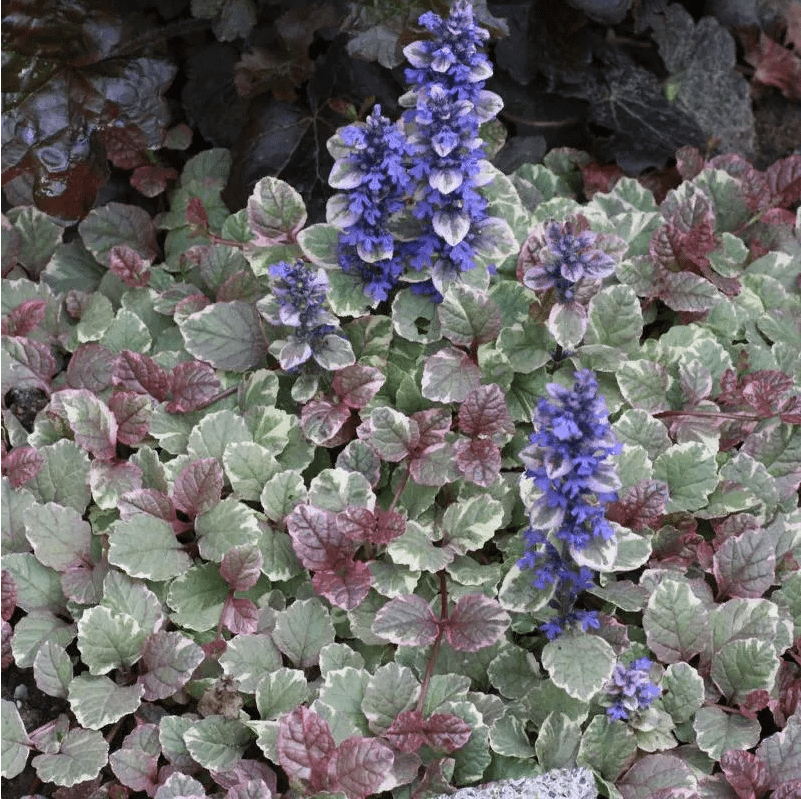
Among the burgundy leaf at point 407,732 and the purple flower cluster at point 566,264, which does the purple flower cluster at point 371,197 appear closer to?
the purple flower cluster at point 566,264

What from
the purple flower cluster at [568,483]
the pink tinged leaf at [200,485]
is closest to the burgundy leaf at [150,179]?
the pink tinged leaf at [200,485]

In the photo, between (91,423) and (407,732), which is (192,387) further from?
(407,732)

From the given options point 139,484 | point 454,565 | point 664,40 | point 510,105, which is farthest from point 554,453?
point 664,40

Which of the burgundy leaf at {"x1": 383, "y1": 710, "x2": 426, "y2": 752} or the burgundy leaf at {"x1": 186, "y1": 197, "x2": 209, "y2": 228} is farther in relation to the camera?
the burgundy leaf at {"x1": 186, "y1": 197, "x2": 209, "y2": 228}

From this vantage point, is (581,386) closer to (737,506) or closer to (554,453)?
(554,453)

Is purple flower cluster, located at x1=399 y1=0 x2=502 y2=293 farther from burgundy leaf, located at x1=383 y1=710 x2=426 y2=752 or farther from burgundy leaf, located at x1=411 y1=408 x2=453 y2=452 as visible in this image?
burgundy leaf, located at x1=383 y1=710 x2=426 y2=752

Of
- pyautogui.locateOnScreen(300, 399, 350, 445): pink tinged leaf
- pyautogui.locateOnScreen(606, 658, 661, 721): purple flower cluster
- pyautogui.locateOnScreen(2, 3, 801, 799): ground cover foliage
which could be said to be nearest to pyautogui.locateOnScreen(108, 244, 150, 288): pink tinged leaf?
pyautogui.locateOnScreen(2, 3, 801, 799): ground cover foliage

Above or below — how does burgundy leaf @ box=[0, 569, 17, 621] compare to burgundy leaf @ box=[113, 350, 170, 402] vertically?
below
